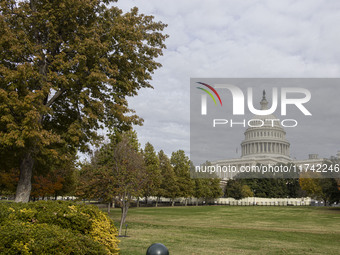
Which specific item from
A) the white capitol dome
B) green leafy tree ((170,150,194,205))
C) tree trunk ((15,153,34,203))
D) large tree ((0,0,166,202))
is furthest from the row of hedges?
the white capitol dome

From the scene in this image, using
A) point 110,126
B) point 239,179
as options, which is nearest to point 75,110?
point 110,126

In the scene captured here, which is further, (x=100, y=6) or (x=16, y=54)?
(x=100, y=6)

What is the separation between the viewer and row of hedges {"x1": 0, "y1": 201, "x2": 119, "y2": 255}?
706cm

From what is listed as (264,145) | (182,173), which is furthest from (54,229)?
(264,145)

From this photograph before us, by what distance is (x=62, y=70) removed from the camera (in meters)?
18.0

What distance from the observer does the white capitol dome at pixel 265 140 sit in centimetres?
15900

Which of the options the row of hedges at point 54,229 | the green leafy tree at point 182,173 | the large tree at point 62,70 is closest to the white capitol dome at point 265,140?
the green leafy tree at point 182,173

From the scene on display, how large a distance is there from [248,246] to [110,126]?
10044 millimetres

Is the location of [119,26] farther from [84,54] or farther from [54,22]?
[54,22]

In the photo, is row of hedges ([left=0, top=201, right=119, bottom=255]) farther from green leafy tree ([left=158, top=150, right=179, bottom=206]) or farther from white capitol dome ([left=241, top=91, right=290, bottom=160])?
white capitol dome ([left=241, top=91, right=290, bottom=160])

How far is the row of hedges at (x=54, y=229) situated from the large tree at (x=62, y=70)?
687 centimetres

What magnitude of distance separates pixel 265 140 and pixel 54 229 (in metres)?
157

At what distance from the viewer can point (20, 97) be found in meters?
16.1

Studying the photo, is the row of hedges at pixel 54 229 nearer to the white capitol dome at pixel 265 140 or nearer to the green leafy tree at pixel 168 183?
the green leafy tree at pixel 168 183
